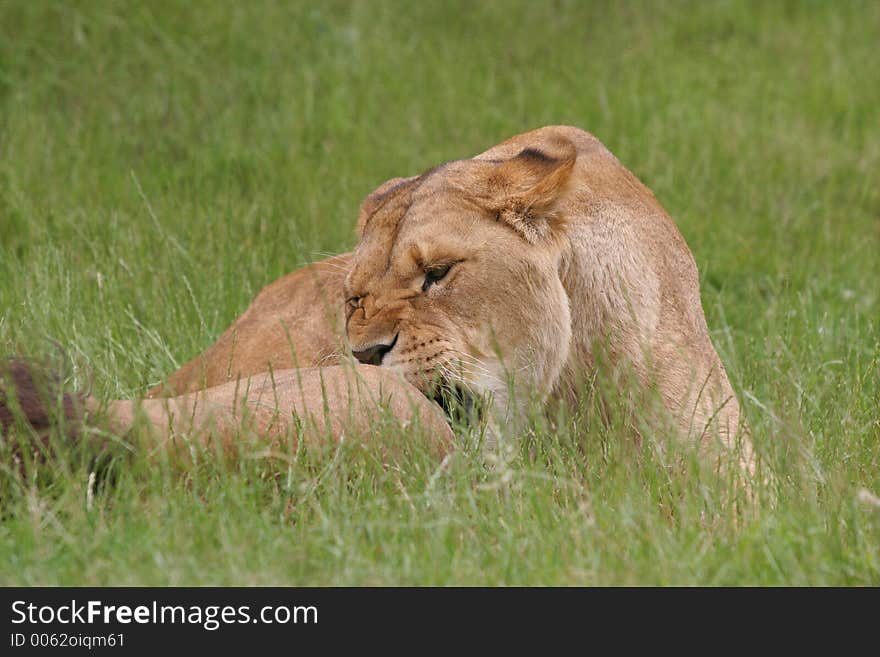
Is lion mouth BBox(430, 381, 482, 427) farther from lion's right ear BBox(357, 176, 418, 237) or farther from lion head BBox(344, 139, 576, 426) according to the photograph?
lion's right ear BBox(357, 176, 418, 237)

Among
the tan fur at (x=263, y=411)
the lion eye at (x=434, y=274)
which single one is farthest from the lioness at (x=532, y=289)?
the tan fur at (x=263, y=411)

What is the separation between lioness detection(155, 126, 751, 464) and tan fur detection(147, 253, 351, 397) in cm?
40

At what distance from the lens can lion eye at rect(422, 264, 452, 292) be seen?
3.44 meters

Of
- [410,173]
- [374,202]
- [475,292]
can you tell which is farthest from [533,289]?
[410,173]

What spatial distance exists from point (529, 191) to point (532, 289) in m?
0.26

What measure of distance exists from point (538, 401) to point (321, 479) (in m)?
0.69

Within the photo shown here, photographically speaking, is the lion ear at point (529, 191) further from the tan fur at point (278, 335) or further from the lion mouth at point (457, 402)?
the tan fur at point (278, 335)

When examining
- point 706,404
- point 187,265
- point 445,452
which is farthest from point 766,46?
point 445,452

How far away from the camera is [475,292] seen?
134 inches

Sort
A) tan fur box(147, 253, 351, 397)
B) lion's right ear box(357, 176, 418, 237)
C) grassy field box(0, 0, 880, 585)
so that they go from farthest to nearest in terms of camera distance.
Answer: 1. tan fur box(147, 253, 351, 397)
2. lion's right ear box(357, 176, 418, 237)
3. grassy field box(0, 0, 880, 585)

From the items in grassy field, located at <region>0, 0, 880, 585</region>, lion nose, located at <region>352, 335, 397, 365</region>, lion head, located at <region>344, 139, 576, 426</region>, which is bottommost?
grassy field, located at <region>0, 0, 880, 585</region>

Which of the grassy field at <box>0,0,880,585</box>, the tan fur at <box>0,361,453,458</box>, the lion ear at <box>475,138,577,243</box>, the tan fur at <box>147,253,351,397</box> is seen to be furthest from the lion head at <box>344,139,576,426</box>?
the tan fur at <box>147,253,351,397</box>

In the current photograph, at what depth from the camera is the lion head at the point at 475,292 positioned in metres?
3.40

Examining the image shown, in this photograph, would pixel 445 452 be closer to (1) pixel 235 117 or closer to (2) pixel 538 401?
(2) pixel 538 401
